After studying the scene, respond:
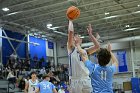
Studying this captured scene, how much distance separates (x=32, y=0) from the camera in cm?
1536

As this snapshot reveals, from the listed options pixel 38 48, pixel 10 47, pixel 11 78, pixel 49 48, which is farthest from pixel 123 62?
pixel 11 78

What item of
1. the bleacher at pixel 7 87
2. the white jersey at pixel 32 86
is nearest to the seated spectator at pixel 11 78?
the bleacher at pixel 7 87

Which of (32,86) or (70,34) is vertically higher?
(70,34)

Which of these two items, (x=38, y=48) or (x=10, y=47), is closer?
(x=10, y=47)

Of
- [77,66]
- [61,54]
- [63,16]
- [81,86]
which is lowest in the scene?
[81,86]

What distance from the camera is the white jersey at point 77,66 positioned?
474 centimetres

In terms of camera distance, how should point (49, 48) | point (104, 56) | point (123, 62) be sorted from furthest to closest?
1. point (49, 48)
2. point (123, 62)
3. point (104, 56)

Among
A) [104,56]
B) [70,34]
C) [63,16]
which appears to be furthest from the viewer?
[63,16]

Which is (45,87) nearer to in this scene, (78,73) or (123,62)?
(78,73)

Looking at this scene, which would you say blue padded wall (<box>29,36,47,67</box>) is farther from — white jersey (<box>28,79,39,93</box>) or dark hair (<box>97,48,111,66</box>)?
dark hair (<box>97,48,111,66</box>)

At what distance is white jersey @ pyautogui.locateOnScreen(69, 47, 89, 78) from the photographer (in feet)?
15.6

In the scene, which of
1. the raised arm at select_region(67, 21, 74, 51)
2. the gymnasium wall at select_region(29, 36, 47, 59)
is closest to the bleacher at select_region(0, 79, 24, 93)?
the gymnasium wall at select_region(29, 36, 47, 59)

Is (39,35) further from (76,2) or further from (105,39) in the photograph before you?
(76,2)

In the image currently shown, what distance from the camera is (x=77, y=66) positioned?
477 cm
